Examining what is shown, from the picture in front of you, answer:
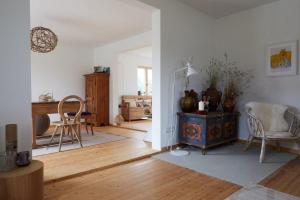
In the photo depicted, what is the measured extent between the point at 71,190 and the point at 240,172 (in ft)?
6.37

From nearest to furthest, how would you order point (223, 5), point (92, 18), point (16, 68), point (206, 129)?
point (16, 68) < point (206, 129) < point (223, 5) < point (92, 18)

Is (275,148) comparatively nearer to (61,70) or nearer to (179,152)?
(179,152)

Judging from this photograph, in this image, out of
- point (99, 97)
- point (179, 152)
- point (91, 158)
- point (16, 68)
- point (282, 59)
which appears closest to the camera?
point (16, 68)

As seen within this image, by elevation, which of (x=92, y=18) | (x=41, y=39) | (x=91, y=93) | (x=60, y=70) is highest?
(x=92, y=18)

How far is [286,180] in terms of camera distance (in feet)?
8.05

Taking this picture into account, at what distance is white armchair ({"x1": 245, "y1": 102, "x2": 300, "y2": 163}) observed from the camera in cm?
321

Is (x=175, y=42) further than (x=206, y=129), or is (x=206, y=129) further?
(x=175, y=42)

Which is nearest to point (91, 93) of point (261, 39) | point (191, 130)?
point (191, 130)

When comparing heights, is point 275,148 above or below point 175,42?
below

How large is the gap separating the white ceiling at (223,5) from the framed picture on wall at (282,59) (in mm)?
800

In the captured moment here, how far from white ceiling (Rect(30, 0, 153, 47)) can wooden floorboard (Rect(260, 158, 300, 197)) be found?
284cm

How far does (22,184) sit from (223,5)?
387 centimetres

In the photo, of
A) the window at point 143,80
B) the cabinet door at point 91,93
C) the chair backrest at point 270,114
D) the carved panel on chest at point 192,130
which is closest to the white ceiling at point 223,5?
the chair backrest at point 270,114

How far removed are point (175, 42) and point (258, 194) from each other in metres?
A: 2.52
